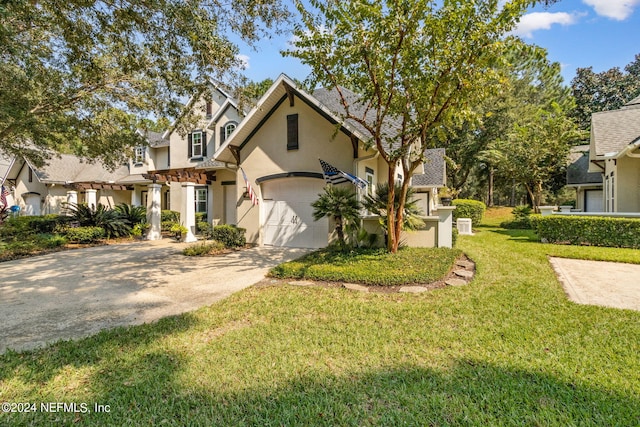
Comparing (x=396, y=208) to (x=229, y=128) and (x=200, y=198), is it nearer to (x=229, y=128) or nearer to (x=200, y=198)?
(x=229, y=128)

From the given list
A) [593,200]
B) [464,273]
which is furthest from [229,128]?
[593,200]

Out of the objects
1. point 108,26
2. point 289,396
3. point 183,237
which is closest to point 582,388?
point 289,396

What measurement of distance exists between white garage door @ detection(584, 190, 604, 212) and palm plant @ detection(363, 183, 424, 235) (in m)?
18.4

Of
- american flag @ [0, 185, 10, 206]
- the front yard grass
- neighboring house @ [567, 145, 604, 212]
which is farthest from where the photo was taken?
american flag @ [0, 185, 10, 206]

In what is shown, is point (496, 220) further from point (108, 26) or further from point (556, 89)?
point (108, 26)

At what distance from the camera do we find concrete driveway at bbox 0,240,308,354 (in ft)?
15.1

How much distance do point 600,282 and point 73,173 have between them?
110 feet

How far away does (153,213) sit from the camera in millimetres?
15172

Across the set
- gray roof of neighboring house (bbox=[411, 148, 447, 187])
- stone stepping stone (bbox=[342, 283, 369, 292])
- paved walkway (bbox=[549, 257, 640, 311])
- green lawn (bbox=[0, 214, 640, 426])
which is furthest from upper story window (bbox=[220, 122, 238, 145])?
paved walkway (bbox=[549, 257, 640, 311])

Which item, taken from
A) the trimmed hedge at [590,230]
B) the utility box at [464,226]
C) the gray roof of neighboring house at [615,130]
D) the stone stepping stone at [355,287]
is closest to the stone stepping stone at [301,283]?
the stone stepping stone at [355,287]

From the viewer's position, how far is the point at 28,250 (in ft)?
35.8

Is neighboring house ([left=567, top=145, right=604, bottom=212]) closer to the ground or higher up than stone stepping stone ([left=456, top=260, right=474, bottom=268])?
higher up

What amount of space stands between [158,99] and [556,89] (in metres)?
36.5

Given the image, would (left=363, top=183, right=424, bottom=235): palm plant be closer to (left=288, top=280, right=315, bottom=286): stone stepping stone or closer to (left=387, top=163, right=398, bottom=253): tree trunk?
(left=387, top=163, right=398, bottom=253): tree trunk
